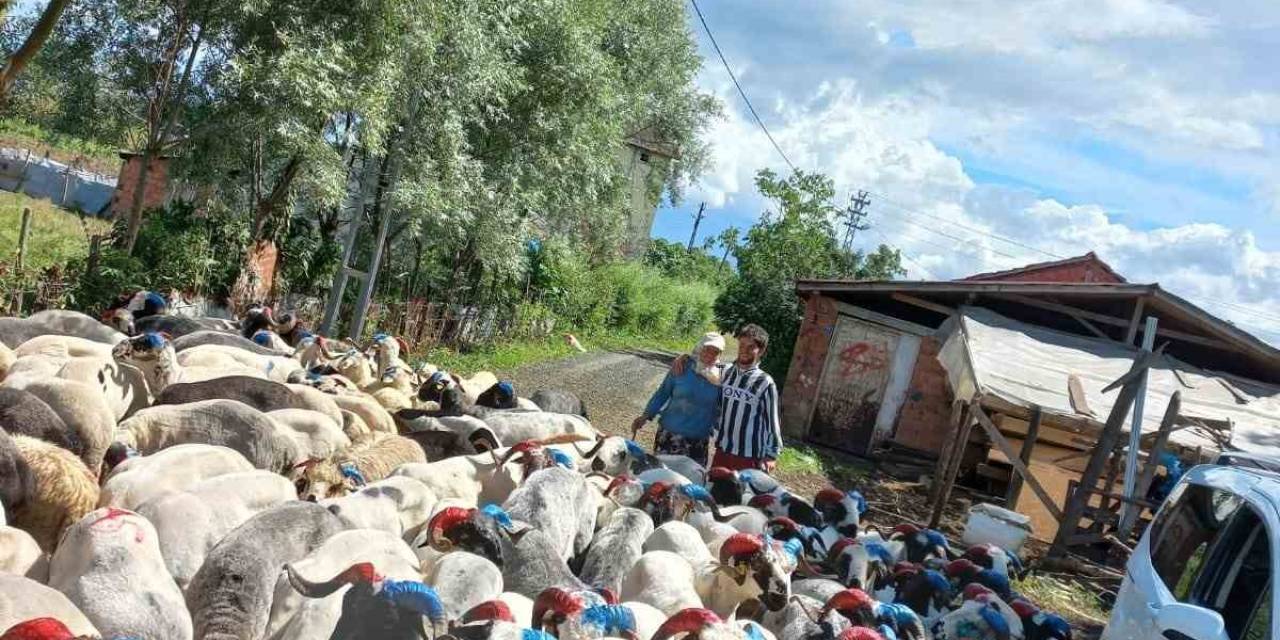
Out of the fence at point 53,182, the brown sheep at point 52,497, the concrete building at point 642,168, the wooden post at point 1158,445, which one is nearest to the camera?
the brown sheep at point 52,497

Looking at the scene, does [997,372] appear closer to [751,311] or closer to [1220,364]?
[1220,364]

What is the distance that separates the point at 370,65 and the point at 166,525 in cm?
834

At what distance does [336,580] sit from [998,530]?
7553 mm

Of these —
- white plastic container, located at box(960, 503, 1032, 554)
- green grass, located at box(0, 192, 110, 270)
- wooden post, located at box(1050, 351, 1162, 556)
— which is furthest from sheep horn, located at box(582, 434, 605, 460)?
green grass, located at box(0, 192, 110, 270)

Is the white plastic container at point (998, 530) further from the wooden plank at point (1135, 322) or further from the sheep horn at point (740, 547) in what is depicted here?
the wooden plank at point (1135, 322)

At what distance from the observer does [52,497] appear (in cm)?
486

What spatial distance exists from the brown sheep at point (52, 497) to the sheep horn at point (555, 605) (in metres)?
2.23

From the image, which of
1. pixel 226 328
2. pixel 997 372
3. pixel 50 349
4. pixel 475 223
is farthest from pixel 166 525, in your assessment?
pixel 475 223

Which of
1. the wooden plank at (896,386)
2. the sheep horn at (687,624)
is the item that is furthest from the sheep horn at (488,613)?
the wooden plank at (896,386)

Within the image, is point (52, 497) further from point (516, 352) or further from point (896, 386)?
point (516, 352)

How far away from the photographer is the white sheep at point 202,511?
454 centimetres

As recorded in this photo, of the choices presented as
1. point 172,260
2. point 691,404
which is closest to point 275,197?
point 172,260

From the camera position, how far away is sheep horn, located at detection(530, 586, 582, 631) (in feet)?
13.3

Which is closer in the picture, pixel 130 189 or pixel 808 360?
pixel 808 360
